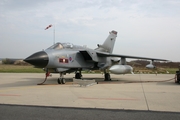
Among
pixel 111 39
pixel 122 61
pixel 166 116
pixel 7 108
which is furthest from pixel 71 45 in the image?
pixel 166 116

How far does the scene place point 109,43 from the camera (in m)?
19.1

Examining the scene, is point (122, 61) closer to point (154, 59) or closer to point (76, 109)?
point (154, 59)

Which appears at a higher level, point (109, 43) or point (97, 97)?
point (109, 43)

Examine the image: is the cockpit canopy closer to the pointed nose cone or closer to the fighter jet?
the fighter jet

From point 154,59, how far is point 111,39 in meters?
4.47

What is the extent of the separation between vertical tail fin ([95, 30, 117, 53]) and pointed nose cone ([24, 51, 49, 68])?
26.8 ft

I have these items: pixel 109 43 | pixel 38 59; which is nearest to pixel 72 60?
pixel 38 59

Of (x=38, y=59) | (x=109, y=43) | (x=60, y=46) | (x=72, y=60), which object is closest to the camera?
(x=38, y=59)

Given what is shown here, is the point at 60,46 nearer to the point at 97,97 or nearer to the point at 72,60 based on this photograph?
the point at 72,60

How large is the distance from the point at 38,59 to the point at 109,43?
981 centimetres

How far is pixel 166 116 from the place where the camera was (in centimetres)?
470

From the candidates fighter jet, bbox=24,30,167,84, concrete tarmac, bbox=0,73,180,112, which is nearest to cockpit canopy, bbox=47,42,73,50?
fighter jet, bbox=24,30,167,84

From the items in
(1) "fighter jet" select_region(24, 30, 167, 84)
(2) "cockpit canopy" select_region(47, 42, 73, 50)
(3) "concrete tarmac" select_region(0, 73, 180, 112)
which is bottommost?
(3) "concrete tarmac" select_region(0, 73, 180, 112)

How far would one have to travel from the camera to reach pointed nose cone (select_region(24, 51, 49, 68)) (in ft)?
33.8
